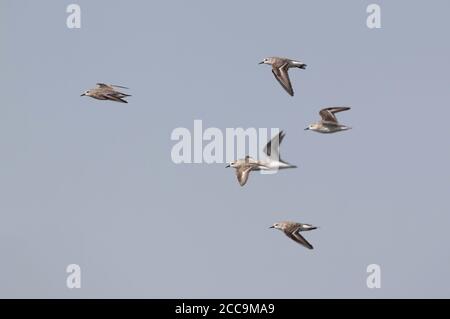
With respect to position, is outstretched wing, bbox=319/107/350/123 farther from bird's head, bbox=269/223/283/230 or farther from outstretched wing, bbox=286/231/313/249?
outstretched wing, bbox=286/231/313/249

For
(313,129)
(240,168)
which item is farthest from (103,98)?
(313,129)

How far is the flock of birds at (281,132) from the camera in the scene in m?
36.1

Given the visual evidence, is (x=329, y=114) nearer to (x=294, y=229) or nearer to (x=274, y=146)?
(x=274, y=146)

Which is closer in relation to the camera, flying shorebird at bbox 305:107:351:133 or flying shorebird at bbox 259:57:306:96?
flying shorebird at bbox 259:57:306:96

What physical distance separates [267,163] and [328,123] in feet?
11.5

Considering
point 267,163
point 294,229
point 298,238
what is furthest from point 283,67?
point 298,238

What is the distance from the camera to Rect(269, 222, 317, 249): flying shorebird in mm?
36641

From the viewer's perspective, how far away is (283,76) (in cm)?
3703

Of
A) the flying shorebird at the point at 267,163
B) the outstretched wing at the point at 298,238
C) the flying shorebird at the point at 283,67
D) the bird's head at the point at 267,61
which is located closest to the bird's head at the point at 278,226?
the outstretched wing at the point at 298,238

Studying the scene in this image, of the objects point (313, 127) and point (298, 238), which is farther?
point (313, 127)

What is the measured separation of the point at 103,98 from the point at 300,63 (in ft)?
24.9

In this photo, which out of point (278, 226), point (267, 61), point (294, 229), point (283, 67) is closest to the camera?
point (283, 67)

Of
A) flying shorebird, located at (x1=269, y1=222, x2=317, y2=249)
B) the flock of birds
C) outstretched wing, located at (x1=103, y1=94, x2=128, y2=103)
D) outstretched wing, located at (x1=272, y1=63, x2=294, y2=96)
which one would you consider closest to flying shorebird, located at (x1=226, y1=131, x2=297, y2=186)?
the flock of birds

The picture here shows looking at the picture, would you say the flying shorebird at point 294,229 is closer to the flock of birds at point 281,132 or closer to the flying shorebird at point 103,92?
the flock of birds at point 281,132
